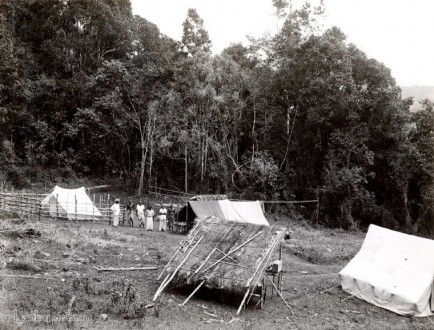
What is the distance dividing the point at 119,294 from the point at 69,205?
10.9 m

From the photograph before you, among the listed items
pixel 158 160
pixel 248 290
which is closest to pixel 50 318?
pixel 248 290

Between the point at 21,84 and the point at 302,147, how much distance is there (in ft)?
57.5

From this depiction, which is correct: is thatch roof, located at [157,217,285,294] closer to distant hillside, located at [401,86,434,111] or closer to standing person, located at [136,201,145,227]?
standing person, located at [136,201,145,227]

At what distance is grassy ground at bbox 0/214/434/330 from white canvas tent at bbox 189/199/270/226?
115 inches

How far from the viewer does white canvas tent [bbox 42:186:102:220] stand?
743 inches

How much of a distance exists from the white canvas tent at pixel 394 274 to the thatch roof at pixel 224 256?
286 cm

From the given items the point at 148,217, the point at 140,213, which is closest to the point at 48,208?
the point at 140,213

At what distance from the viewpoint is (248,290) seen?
956cm

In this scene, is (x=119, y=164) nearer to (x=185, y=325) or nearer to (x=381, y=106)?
(x=381, y=106)

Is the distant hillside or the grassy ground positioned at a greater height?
the distant hillside

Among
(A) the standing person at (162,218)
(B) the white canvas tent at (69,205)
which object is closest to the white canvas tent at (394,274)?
(A) the standing person at (162,218)

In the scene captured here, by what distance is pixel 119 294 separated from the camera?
9.30 metres

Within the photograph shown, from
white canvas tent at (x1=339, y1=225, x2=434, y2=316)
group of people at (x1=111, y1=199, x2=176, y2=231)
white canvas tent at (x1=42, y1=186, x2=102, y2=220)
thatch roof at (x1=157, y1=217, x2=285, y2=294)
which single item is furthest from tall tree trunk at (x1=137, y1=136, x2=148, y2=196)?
white canvas tent at (x1=339, y1=225, x2=434, y2=316)

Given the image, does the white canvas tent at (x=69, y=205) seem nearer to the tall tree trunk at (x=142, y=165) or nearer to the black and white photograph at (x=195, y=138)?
the black and white photograph at (x=195, y=138)
